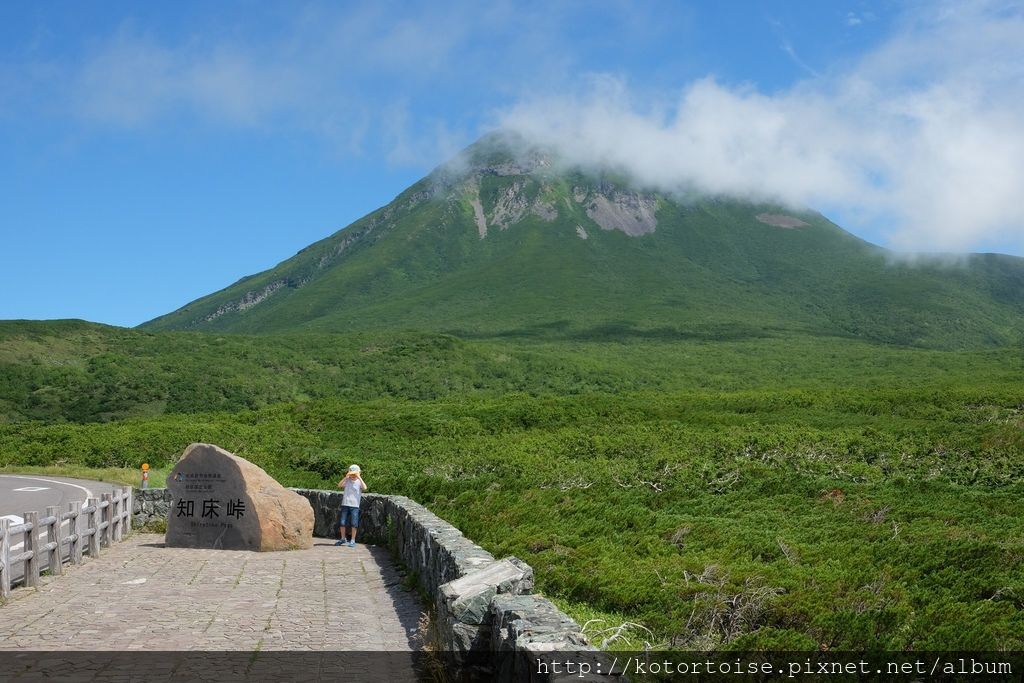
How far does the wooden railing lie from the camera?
499 inches

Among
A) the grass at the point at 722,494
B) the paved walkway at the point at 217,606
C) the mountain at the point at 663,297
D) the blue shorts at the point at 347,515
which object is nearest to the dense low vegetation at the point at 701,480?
the grass at the point at 722,494

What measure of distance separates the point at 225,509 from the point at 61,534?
3.46 m

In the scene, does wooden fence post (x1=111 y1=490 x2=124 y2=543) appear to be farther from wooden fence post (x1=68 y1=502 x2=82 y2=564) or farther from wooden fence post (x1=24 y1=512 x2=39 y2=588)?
wooden fence post (x1=24 y1=512 x2=39 y2=588)

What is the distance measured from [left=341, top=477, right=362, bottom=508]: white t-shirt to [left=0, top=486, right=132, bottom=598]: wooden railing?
14.6ft

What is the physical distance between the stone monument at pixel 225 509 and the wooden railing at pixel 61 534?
4.08 feet

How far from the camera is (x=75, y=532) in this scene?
50.0 ft

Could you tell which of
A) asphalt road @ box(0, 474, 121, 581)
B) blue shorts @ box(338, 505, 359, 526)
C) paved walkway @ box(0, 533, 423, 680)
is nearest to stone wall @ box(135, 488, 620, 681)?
paved walkway @ box(0, 533, 423, 680)

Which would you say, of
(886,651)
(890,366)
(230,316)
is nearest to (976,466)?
(886,651)

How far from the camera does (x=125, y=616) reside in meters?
11.3

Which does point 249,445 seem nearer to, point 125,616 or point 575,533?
point 575,533

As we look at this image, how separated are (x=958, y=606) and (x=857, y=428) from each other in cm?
2565

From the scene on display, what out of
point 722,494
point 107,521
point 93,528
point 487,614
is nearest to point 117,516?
point 107,521

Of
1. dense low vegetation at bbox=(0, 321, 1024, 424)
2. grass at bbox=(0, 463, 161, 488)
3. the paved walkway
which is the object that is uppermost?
dense low vegetation at bbox=(0, 321, 1024, 424)

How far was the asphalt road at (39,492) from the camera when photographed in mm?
22250
